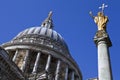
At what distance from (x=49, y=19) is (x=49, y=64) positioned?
63.8 ft

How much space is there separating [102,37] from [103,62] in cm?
166

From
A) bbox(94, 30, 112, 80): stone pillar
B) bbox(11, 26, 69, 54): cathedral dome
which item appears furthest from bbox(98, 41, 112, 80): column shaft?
bbox(11, 26, 69, 54): cathedral dome

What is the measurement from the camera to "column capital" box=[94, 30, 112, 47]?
17.6 meters

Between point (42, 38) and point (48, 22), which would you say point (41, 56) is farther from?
point (48, 22)

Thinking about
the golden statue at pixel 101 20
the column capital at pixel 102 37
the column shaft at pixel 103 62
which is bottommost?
the column shaft at pixel 103 62

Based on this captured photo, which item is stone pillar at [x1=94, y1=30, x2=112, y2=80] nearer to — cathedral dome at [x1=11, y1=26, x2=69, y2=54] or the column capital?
the column capital

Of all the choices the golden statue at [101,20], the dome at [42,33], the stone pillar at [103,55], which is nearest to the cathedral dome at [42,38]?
the dome at [42,33]

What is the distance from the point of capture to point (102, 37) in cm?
1759

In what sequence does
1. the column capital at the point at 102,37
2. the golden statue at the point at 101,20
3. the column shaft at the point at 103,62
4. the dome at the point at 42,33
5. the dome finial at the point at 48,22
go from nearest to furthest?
the column shaft at the point at 103,62
the column capital at the point at 102,37
the golden statue at the point at 101,20
the dome at the point at 42,33
the dome finial at the point at 48,22

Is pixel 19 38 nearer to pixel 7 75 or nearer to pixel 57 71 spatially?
pixel 57 71

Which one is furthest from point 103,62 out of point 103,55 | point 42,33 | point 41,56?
point 42,33

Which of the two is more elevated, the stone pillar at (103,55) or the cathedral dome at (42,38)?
the cathedral dome at (42,38)

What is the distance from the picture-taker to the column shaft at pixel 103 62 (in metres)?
16.0

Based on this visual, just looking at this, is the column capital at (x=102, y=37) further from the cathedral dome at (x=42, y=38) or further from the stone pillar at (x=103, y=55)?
the cathedral dome at (x=42, y=38)
